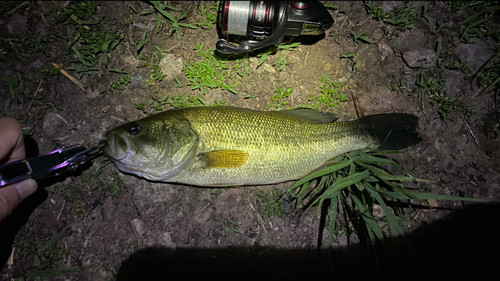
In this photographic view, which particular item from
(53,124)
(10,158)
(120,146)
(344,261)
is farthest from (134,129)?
(344,261)

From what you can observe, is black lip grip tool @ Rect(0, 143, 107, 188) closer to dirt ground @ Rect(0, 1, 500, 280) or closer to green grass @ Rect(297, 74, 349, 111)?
dirt ground @ Rect(0, 1, 500, 280)

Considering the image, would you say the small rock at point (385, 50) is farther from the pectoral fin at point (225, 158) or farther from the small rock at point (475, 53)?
the pectoral fin at point (225, 158)

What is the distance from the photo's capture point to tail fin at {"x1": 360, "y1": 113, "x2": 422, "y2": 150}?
2.68 m

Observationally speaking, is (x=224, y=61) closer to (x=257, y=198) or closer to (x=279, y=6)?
(x=279, y=6)

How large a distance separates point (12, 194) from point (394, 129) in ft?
12.7

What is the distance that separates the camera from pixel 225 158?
238 centimetres

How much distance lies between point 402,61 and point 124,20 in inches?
143

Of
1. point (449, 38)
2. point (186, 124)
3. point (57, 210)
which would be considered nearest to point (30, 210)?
point (57, 210)

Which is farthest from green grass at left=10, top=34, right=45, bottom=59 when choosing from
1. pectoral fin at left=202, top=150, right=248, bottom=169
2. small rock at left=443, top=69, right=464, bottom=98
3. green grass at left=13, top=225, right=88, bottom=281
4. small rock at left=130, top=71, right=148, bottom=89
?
small rock at left=443, top=69, right=464, bottom=98

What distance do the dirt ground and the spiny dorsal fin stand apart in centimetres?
32

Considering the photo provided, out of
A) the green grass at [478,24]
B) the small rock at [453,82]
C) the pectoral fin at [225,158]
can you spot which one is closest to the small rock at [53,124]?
the pectoral fin at [225,158]

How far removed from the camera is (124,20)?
125 inches

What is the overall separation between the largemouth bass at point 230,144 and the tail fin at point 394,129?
0.01 meters

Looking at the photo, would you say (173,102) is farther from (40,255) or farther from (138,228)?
(40,255)
